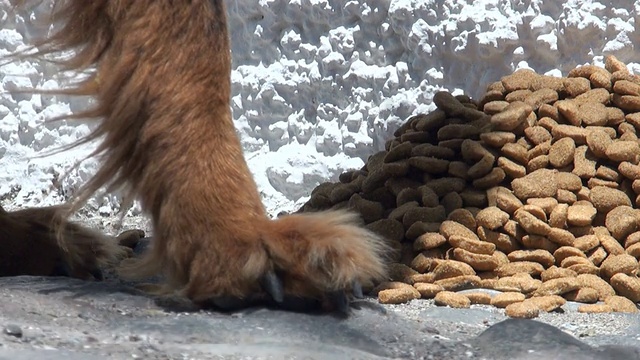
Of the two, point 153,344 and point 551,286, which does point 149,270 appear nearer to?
point 153,344

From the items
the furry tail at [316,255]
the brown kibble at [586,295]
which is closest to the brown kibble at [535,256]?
the brown kibble at [586,295]

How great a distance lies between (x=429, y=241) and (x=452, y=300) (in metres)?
0.35

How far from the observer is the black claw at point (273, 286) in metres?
2.23

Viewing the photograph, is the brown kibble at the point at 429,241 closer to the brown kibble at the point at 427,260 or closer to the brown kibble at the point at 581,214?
the brown kibble at the point at 427,260

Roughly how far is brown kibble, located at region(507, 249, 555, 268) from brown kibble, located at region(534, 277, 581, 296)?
0.65 ft

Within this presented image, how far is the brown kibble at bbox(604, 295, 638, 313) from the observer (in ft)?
9.75

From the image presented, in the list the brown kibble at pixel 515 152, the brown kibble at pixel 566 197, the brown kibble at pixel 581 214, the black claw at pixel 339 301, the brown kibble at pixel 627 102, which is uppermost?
the brown kibble at pixel 627 102

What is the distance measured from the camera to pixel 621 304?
2984 mm

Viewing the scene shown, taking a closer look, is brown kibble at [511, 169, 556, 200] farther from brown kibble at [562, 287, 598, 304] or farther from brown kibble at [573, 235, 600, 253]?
brown kibble at [562, 287, 598, 304]

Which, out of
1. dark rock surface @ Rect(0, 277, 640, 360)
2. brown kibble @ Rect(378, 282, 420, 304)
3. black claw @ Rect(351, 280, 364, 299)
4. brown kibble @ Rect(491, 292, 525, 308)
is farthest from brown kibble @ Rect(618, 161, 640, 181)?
black claw @ Rect(351, 280, 364, 299)

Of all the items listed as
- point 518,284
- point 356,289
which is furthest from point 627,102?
point 356,289

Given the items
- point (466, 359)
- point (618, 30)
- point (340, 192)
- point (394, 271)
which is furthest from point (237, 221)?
point (618, 30)

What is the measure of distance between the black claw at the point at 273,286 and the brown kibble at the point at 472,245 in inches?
47.4

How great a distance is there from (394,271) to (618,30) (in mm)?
1286
